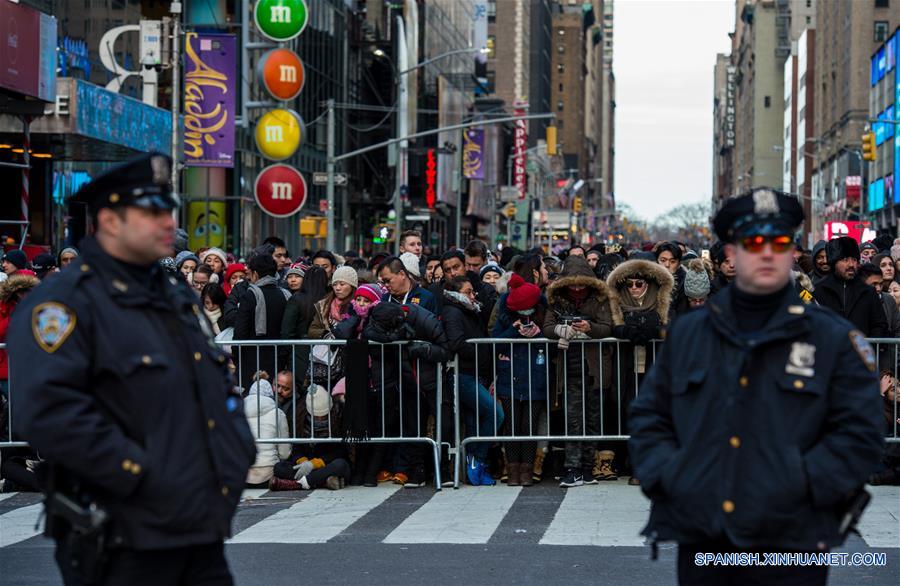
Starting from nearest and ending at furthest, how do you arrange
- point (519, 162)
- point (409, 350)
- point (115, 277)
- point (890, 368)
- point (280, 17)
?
point (115, 277) → point (409, 350) → point (890, 368) → point (280, 17) → point (519, 162)

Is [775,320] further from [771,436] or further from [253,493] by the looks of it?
[253,493]

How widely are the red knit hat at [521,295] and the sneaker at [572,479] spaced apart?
1427 millimetres

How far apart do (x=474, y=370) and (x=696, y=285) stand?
6.54 feet

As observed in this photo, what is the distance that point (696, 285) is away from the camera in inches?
492

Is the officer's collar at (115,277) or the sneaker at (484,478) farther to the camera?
the sneaker at (484,478)

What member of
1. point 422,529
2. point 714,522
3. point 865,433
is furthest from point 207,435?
point 422,529

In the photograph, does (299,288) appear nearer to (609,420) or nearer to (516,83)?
(609,420)

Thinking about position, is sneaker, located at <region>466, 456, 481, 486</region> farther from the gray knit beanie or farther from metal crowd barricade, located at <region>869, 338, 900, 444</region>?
metal crowd barricade, located at <region>869, 338, 900, 444</region>

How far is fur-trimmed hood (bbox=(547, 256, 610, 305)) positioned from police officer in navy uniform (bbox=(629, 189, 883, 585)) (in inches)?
295

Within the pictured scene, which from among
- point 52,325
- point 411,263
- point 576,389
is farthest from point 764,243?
point 411,263

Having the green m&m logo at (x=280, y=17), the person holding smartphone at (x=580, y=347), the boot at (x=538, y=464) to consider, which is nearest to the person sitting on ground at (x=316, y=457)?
the boot at (x=538, y=464)

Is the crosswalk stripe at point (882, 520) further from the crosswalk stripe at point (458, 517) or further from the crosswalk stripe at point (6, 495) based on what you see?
the crosswalk stripe at point (6, 495)

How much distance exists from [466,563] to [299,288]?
239 inches

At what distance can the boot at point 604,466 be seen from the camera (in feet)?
41.8
